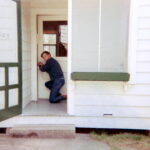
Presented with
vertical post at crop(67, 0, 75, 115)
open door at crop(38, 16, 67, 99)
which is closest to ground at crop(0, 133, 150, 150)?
vertical post at crop(67, 0, 75, 115)

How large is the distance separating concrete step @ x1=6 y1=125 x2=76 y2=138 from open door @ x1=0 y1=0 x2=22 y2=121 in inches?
13.4

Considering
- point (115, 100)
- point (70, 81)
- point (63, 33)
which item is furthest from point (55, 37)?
point (115, 100)

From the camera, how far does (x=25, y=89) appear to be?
4.59m

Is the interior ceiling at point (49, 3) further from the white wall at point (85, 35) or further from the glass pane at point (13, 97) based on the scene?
the glass pane at point (13, 97)

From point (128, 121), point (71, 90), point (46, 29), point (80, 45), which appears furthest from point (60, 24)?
point (128, 121)

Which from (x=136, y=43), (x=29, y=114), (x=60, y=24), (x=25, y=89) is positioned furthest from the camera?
(x=60, y=24)

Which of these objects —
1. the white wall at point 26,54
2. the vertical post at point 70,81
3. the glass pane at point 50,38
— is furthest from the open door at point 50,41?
the vertical post at point 70,81

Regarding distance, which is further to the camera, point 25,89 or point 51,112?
point 25,89

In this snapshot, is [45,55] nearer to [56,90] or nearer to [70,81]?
[56,90]

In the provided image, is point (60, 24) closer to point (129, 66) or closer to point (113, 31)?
point (113, 31)

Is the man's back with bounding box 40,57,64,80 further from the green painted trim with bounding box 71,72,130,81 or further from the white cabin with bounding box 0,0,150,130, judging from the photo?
the green painted trim with bounding box 71,72,130,81

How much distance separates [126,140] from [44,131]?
4.58 feet

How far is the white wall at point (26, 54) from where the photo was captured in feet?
14.5

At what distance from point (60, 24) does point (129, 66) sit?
218 centimetres
